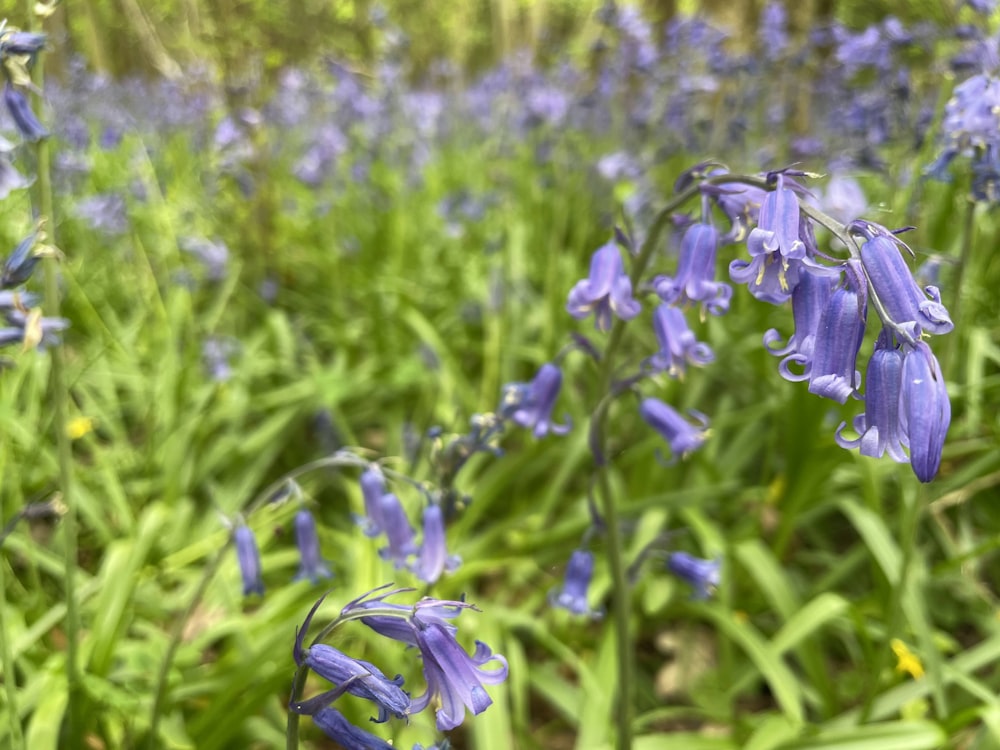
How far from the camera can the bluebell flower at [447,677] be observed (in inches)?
40.7

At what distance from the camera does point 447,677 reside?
1.05 meters

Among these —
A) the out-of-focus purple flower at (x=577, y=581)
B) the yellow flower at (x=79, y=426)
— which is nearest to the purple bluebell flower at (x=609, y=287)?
the out-of-focus purple flower at (x=577, y=581)

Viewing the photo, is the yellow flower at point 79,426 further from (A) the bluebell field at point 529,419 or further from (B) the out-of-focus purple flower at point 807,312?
(B) the out-of-focus purple flower at point 807,312

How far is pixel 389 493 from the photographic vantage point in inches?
69.4

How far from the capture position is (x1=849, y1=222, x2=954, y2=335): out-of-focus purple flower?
1.01m

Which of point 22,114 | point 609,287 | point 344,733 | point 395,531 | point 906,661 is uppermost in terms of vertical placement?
point 22,114

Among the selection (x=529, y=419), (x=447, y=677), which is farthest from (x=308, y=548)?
(x=447, y=677)

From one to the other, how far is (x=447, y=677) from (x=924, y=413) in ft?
2.39

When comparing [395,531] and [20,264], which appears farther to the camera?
[395,531]

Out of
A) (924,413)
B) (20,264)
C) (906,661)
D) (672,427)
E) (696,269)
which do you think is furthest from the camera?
(906,661)

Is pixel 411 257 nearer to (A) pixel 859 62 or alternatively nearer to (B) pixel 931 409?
(A) pixel 859 62

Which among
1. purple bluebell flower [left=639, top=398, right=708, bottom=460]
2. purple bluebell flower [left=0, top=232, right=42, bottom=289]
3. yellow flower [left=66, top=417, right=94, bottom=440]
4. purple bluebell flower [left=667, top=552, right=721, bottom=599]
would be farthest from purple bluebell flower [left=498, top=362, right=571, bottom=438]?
yellow flower [left=66, top=417, right=94, bottom=440]

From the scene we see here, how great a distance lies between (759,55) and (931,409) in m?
4.74

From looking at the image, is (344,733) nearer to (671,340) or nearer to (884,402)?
(884,402)
